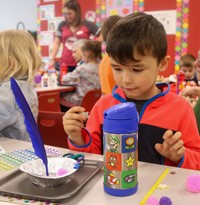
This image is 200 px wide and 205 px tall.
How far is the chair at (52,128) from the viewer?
5.44 ft

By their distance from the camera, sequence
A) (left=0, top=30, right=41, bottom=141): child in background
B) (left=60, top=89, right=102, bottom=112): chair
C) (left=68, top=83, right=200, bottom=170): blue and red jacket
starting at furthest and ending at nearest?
(left=60, top=89, right=102, bottom=112): chair → (left=0, top=30, right=41, bottom=141): child in background → (left=68, top=83, right=200, bottom=170): blue and red jacket

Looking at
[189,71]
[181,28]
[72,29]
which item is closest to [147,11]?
[181,28]

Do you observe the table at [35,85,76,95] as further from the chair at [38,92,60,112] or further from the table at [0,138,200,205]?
the table at [0,138,200,205]

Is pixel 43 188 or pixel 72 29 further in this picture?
pixel 72 29

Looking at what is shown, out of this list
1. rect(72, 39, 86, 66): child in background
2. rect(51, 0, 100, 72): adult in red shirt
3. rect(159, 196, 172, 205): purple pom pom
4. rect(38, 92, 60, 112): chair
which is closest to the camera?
rect(159, 196, 172, 205): purple pom pom

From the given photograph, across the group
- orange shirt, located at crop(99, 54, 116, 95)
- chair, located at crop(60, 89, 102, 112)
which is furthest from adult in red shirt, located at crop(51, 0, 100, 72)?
orange shirt, located at crop(99, 54, 116, 95)

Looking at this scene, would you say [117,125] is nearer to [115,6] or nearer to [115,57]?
[115,57]

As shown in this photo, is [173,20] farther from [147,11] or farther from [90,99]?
[90,99]

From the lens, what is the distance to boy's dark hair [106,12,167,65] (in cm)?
108

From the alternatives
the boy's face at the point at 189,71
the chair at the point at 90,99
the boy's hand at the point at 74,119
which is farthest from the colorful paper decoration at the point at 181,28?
the boy's hand at the point at 74,119

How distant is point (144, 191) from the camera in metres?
0.81

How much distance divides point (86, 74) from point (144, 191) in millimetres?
2978

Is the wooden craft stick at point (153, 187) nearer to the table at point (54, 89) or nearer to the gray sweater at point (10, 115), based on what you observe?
the gray sweater at point (10, 115)

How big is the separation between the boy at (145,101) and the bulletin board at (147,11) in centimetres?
344
